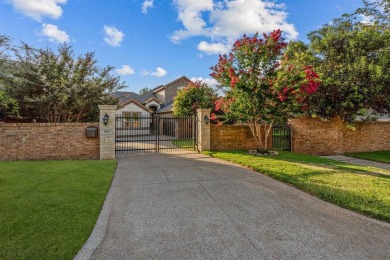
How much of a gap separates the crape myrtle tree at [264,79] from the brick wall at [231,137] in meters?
1.82

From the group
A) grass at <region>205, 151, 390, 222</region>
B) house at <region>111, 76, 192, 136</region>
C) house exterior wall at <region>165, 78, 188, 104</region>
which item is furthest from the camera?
house exterior wall at <region>165, 78, 188, 104</region>

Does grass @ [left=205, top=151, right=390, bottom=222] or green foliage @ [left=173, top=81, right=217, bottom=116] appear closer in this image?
grass @ [left=205, top=151, right=390, bottom=222]

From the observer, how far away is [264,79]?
9.65 metres

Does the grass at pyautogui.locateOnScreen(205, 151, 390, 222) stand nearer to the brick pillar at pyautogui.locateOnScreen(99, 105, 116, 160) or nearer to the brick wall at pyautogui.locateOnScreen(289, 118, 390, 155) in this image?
the brick wall at pyautogui.locateOnScreen(289, 118, 390, 155)

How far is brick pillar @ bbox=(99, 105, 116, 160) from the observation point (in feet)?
30.2

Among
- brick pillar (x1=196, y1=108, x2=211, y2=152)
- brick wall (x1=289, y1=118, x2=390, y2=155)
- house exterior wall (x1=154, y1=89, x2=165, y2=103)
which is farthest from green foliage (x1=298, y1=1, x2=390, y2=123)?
house exterior wall (x1=154, y1=89, x2=165, y2=103)

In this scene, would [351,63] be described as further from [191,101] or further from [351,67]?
[191,101]

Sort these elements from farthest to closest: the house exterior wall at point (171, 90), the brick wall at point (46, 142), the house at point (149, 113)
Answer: the house exterior wall at point (171, 90), the house at point (149, 113), the brick wall at point (46, 142)

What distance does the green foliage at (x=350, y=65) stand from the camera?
1088 cm

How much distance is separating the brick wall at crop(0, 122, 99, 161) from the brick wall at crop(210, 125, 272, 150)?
19.2 feet

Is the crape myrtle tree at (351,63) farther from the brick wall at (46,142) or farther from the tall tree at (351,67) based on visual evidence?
the brick wall at (46,142)

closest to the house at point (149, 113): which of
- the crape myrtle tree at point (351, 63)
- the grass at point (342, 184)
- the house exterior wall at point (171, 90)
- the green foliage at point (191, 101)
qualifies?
the house exterior wall at point (171, 90)

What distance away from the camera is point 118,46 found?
41.5 feet

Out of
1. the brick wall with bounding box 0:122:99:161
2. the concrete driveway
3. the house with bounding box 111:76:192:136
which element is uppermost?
the house with bounding box 111:76:192:136
